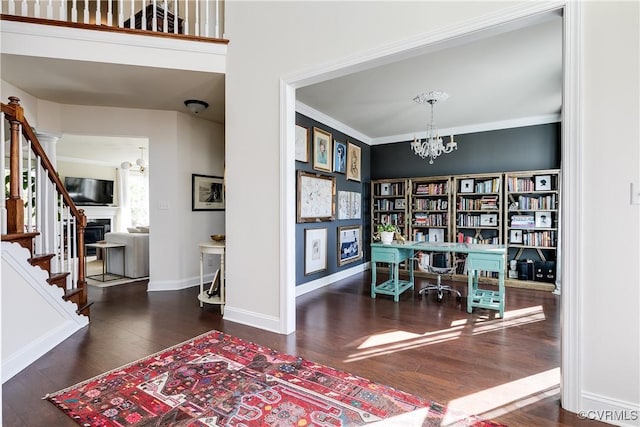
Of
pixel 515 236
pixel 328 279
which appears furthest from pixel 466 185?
pixel 328 279

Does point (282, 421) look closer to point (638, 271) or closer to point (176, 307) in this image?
point (638, 271)

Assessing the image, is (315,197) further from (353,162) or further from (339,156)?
(353,162)

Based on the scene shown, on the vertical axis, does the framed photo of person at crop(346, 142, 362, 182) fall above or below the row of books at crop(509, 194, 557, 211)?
above

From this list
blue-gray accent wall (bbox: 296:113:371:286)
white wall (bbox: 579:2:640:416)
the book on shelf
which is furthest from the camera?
the book on shelf

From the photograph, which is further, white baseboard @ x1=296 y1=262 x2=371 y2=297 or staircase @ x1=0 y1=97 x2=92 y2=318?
white baseboard @ x1=296 y1=262 x2=371 y2=297

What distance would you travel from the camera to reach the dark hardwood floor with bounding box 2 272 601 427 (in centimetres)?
196

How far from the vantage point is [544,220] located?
16.2ft

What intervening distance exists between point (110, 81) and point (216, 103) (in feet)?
3.85

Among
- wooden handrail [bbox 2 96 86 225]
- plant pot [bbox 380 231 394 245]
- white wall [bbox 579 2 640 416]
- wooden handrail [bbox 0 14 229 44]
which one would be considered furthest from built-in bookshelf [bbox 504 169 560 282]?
wooden handrail [bbox 2 96 86 225]

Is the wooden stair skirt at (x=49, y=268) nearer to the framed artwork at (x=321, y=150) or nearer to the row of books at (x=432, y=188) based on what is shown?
the framed artwork at (x=321, y=150)

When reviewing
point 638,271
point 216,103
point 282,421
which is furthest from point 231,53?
point 638,271

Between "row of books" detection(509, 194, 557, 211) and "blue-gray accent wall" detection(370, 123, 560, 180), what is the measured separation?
47cm

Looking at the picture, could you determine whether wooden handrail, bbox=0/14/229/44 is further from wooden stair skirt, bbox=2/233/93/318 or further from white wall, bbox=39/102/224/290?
wooden stair skirt, bbox=2/233/93/318

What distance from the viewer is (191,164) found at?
4.86 metres
